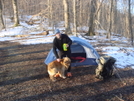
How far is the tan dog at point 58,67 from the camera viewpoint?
13.6 feet

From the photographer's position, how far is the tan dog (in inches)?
164

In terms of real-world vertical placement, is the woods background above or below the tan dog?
above

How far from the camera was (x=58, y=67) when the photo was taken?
14.0 feet

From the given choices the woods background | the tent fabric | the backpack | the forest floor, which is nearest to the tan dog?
the forest floor

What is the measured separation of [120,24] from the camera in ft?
156

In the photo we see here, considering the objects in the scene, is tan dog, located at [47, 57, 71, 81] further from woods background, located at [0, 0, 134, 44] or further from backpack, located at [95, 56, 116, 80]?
woods background, located at [0, 0, 134, 44]

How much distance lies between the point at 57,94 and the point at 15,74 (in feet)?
7.33

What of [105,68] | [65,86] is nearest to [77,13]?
[105,68]

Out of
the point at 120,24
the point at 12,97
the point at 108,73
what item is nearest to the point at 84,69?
the point at 108,73

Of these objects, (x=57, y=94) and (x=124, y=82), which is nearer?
(x=57, y=94)

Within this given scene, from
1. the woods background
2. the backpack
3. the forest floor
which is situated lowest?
the forest floor

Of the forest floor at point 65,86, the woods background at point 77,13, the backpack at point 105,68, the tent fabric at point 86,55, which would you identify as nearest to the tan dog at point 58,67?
the forest floor at point 65,86

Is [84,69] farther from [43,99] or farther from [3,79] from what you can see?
[3,79]

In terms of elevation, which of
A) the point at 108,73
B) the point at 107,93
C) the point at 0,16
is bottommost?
the point at 107,93
